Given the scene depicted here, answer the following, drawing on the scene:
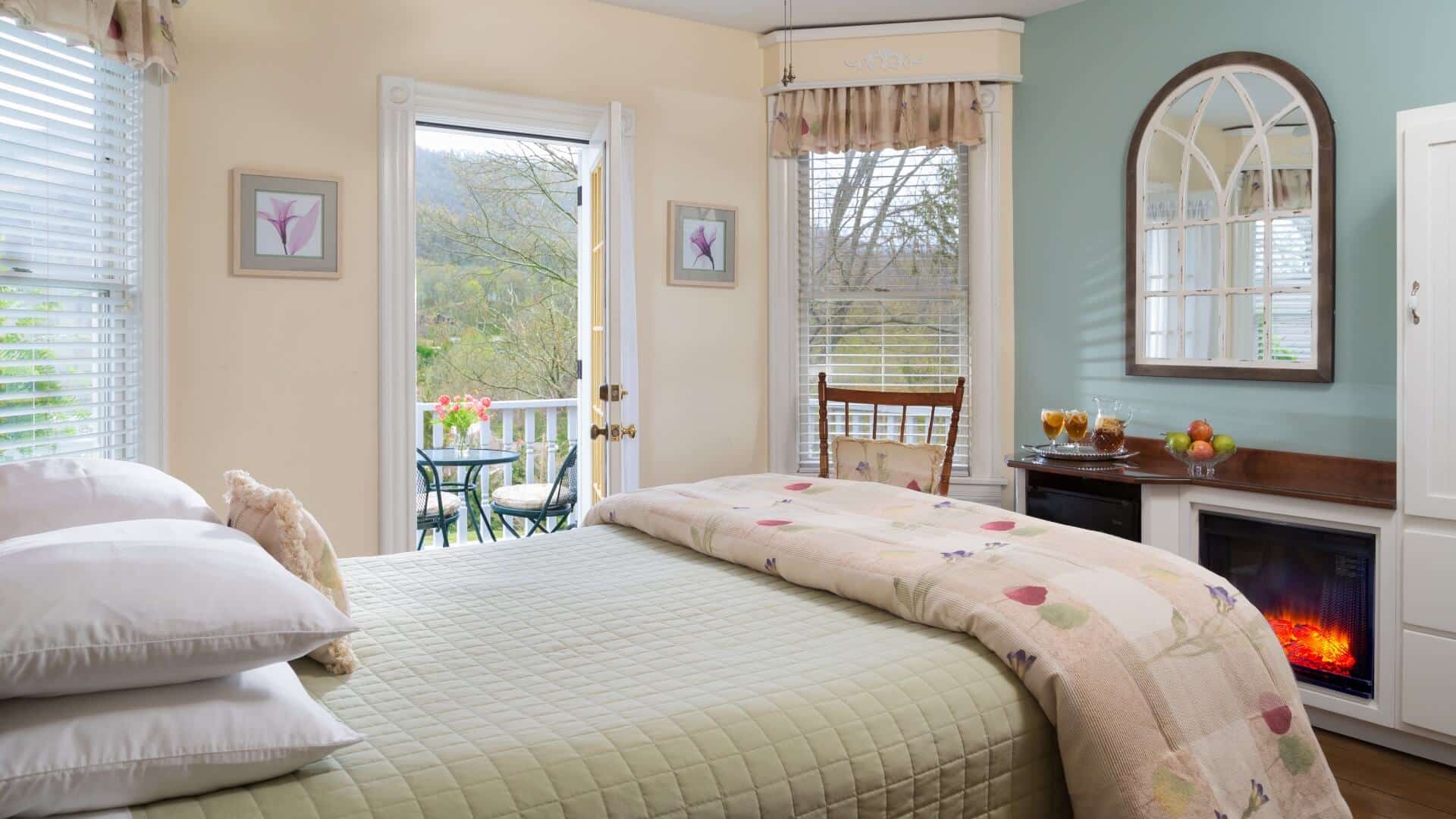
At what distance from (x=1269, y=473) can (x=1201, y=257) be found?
82 cm

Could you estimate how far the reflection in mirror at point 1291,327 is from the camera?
11.3 ft

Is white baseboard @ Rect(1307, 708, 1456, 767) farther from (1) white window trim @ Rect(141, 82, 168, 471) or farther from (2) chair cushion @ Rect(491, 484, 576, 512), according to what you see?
(1) white window trim @ Rect(141, 82, 168, 471)

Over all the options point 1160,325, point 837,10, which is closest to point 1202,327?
point 1160,325

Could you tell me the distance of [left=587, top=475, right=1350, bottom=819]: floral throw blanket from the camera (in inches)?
62.5

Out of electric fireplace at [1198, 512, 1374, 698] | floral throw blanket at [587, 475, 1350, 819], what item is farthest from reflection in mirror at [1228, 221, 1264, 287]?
floral throw blanket at [587, 475, 1350, 819]

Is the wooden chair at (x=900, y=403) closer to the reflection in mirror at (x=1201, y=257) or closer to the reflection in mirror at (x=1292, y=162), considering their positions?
the reflection in mirror at (x=1201, y=257)

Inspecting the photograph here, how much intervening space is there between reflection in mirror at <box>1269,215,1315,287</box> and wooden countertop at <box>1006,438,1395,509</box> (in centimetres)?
59

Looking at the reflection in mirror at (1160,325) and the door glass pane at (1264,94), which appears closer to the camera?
the door glass pane at (1264,94)

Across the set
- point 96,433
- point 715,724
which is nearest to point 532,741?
point 715,724

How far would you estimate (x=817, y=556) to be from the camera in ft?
6.86

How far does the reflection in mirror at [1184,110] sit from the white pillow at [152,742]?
12.0 feet

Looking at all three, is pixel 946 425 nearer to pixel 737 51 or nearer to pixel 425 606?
pixel 737 51

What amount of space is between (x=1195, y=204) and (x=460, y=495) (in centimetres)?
394

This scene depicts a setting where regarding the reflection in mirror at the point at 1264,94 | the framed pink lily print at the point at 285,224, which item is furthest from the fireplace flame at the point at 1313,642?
the framed pink lily print at the point at 285,224
